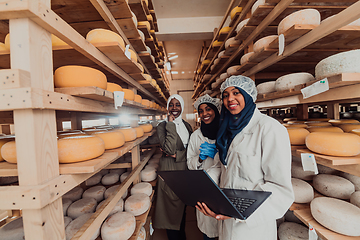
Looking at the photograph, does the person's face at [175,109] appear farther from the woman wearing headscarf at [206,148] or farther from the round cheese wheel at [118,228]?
the round cheese wheel at [118,228]

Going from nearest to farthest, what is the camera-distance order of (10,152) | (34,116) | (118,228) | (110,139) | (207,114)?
(34,116), (10,152), (110,139), (118,228), (207,114)

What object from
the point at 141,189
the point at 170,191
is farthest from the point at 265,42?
the point at 141,189

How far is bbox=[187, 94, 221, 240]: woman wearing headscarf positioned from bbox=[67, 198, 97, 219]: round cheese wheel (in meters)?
1.01

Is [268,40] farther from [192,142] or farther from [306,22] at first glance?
[192,142]

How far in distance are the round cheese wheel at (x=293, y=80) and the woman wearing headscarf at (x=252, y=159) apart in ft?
1.04

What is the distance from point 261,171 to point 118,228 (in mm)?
1122

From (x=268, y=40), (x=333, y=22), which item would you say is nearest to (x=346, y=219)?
(x=333, y=22)

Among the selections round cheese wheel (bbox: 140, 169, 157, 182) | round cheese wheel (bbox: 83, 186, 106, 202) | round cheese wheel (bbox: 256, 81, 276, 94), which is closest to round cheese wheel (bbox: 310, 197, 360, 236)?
round cheese wheel (bbox: 256, 81, 276, 94)

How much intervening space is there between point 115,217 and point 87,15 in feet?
5.54

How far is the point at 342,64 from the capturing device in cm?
87

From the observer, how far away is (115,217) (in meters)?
1.29

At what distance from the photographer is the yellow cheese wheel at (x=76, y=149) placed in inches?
28.3

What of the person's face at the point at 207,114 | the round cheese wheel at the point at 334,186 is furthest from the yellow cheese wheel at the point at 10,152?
the round cheese wheel at the point at 334,186

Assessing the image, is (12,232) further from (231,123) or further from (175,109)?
(175,109)
